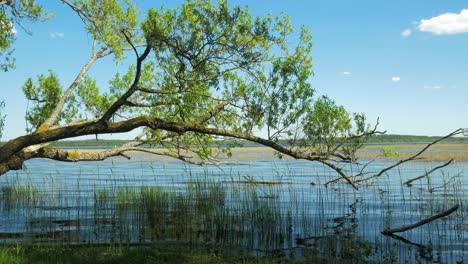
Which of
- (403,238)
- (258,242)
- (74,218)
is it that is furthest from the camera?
(74,218)

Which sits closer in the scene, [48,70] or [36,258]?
[36,258]

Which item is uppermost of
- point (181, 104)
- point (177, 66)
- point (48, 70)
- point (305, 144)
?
point (48, 70)

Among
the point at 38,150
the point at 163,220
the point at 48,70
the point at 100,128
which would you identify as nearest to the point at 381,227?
the point at 163,220

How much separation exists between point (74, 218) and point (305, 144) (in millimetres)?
8782

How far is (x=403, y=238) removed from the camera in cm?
1328

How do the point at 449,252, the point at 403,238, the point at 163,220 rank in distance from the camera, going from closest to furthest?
1. the point at 449,252
2. the point at 403,238
3. the point at 163,220

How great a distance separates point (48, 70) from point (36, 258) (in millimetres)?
14386

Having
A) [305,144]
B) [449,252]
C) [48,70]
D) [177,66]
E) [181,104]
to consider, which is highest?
[48,70]

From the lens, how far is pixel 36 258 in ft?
32.1

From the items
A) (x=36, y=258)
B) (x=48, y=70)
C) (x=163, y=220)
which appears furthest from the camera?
(x=48, y=70)

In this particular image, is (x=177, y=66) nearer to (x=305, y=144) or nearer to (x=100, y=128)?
(x=100, y=128)

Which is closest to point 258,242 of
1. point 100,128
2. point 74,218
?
point 100,128

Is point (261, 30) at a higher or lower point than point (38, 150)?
higher

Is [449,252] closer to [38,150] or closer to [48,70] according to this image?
[38,150]
